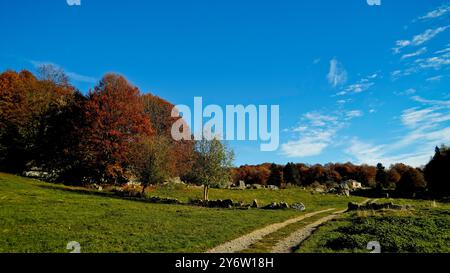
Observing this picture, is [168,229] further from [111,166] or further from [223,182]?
[111,166]

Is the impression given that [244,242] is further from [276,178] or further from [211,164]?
[276,178]

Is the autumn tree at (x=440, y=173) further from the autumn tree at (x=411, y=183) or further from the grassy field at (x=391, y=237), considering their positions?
the grassy field at (x=391, y=237)

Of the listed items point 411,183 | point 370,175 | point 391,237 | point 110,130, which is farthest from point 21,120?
point 370,175

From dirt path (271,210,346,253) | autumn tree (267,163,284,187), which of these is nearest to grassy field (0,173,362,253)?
dirt path (271,210,346,253)

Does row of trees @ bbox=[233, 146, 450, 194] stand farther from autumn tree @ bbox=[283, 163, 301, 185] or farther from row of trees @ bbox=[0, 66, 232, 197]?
row of trees @ bbox=[0, 66, 232, 197]

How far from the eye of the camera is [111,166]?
57156 mm

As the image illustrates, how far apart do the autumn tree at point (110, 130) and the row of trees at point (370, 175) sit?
1495 inches

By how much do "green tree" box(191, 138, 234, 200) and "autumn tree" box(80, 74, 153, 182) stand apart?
11.7 meters

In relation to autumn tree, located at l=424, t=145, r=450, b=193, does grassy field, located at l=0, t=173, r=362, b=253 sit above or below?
below

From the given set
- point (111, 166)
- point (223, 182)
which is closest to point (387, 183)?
point (223, 182)

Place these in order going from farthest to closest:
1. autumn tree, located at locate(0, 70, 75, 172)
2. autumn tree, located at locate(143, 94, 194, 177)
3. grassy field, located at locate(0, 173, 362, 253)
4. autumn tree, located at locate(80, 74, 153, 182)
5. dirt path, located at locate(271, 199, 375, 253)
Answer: autumn tree, located at locate(143, 94, 194, 177) < autumn tree, located at locate(0, 70, 75, 172) < autumn tree, located at locate(80, 74, 153, 182) < dirt path, located at locate(271, 199, 375, 253) < grassy field, located at locate(0, 173, 362, 253)

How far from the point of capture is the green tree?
5278cm

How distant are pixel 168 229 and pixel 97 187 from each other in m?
36.4
